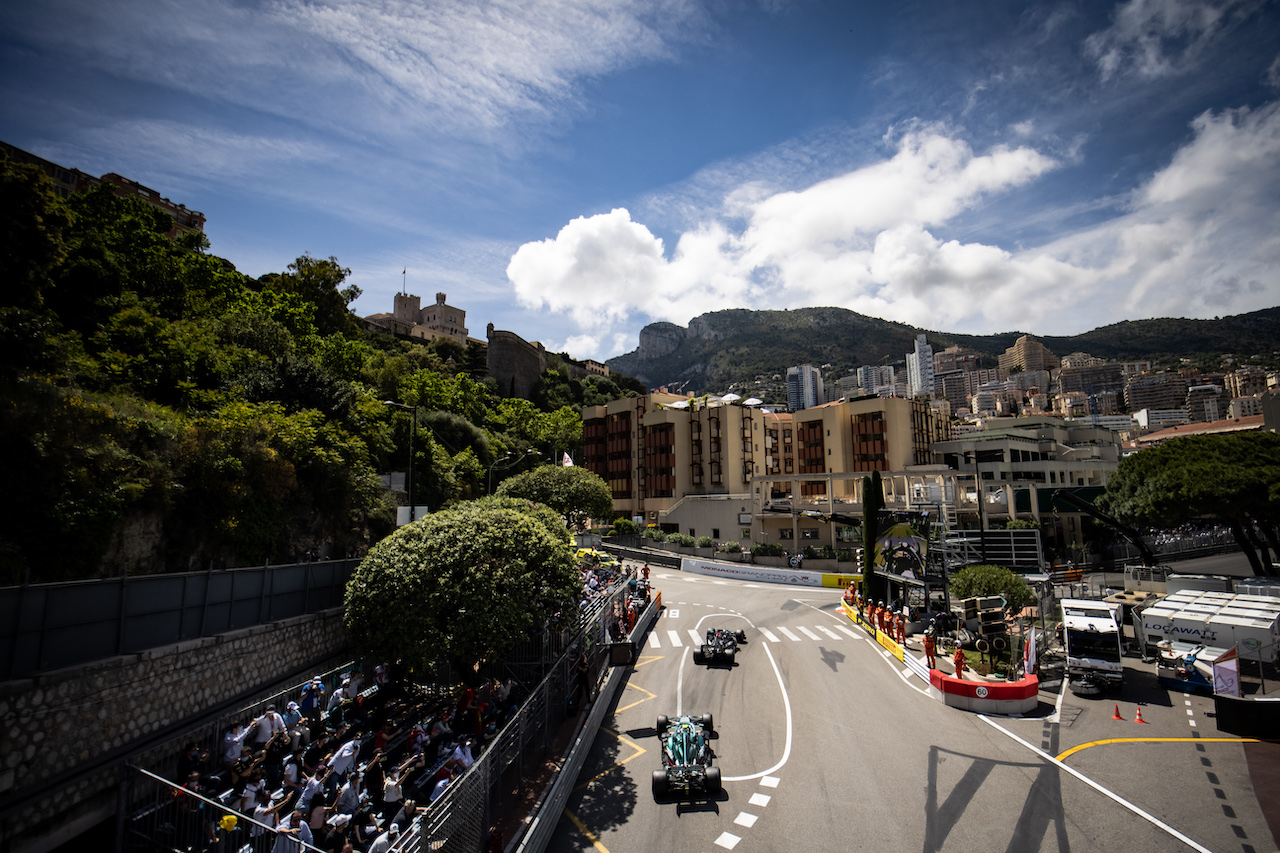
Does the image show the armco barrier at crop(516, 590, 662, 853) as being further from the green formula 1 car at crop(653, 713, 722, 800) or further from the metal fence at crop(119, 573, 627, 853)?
the green formula 1 car at crop(653, 713, 722, 800)

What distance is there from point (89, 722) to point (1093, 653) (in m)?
27.5

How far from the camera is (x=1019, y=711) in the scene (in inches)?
711

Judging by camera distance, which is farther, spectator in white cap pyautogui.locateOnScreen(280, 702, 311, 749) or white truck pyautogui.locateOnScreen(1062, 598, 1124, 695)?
white truck pyautogui.locateOnScreen(1062, 598, 1124, 695)

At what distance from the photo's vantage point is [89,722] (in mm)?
11789

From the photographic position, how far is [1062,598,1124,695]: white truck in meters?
19.2

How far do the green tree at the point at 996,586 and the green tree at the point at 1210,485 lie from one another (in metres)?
14.6

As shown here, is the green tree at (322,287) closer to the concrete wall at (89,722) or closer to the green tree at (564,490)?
the green tree at (564,490)

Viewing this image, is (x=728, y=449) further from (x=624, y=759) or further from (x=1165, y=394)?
(x=1165, y=394)

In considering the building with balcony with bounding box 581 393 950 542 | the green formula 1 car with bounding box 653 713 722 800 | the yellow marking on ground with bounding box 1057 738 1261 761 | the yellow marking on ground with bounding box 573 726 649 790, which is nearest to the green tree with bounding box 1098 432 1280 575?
the yellow marking on ground with bounding box 1057 738 1261 761

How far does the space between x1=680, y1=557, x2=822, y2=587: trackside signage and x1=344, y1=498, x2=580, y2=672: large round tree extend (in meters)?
31.6

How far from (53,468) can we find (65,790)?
24.3 feet

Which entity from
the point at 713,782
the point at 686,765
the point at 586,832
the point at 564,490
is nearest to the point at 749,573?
the point at 564,490

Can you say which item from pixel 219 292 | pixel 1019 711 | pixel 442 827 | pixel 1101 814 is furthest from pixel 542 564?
pixel 219 292

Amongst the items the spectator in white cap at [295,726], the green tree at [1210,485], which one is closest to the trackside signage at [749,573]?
the green tree at [1210,485]
